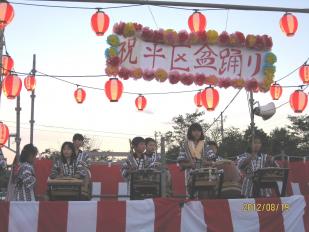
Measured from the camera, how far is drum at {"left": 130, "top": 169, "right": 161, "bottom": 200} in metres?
6.85

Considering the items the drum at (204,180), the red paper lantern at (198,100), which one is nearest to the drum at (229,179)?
the drum at (204,180)

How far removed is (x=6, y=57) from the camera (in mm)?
11617

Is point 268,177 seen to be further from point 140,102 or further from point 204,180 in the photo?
point 140,102

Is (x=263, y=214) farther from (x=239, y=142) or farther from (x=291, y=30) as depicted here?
(x=239, y=142)

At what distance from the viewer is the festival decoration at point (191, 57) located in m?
8.36

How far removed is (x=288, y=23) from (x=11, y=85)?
686cm

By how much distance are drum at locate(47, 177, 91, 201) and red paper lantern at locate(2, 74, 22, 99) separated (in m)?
5.45

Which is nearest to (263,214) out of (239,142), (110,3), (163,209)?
(163,209)

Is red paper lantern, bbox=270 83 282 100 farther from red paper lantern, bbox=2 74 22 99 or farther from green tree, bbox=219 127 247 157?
green tree, bbox=219 127 247 157

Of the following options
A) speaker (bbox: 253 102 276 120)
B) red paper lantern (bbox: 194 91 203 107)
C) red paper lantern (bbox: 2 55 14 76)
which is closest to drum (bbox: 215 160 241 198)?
red paper lantern (bbox: 194 91 203 107)

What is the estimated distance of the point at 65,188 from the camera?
6.37 m

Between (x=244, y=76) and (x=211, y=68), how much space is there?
72 cm

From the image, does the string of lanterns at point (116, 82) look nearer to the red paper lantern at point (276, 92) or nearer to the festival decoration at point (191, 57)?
the red paper lantern at point (276, 92)

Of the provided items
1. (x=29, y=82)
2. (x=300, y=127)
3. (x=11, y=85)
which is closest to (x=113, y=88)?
(x=11, y=85)
